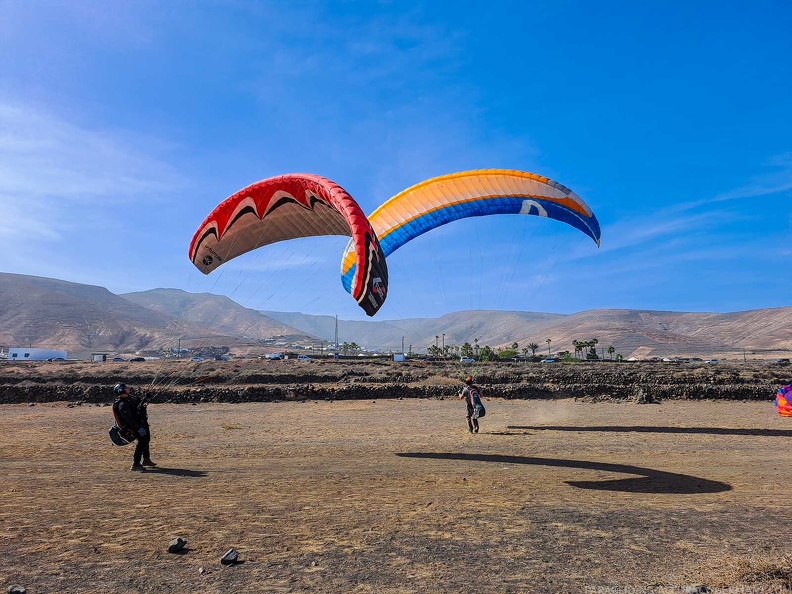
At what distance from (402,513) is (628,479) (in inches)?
184

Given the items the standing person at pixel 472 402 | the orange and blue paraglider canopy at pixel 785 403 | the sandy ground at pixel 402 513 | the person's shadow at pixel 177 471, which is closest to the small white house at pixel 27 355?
the sandy ground at pixel 402 513

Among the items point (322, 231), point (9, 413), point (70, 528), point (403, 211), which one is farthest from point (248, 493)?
point (9, 413)

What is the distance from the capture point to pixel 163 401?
26094 mm

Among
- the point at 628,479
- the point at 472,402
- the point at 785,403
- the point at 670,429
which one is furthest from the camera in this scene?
the point at 785,403

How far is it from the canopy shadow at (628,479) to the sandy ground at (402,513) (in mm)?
66

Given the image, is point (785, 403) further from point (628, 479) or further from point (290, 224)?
point (290, 224)

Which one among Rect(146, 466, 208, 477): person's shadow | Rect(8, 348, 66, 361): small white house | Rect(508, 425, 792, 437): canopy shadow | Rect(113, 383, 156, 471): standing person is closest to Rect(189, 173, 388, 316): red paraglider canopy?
Rect(146, 466, 208, 477): person's shadow

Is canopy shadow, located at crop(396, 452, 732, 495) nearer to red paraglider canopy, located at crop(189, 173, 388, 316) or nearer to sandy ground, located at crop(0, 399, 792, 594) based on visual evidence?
sandy ground, located at crop(0, 399, 792, 594)

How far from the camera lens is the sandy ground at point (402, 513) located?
5.04 meters

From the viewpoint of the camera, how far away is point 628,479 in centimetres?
933

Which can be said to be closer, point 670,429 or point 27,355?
point 670,429

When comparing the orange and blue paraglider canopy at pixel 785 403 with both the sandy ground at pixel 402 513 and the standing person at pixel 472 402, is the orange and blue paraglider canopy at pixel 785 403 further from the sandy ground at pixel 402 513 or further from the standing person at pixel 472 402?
the standing person at pixel 472 402

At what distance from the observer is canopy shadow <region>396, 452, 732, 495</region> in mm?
8594

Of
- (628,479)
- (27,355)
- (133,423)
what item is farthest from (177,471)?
(27,355)
